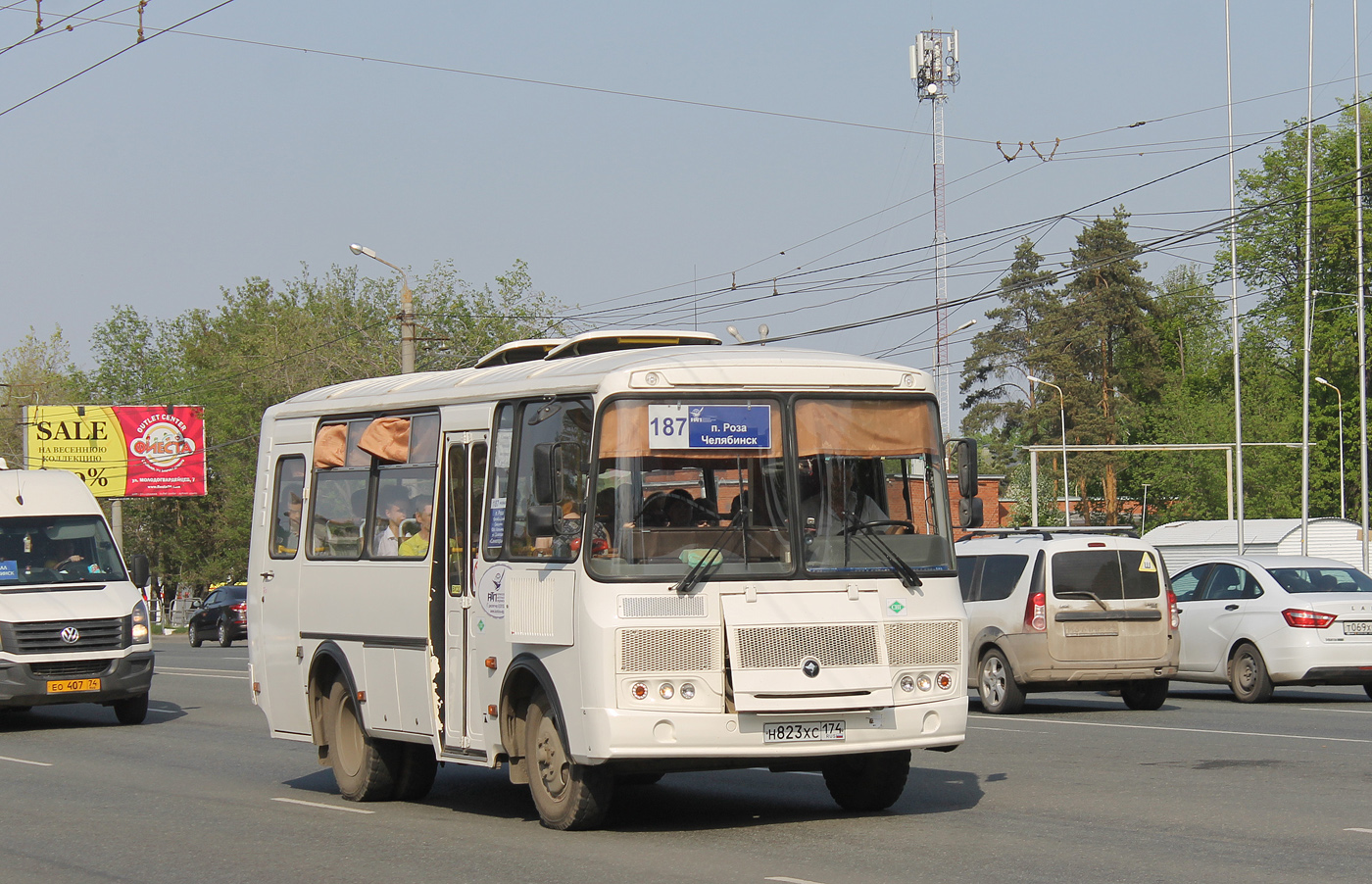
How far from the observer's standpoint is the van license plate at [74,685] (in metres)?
18.8

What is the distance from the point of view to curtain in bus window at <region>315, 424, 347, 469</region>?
12.6m

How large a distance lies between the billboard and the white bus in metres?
54.3

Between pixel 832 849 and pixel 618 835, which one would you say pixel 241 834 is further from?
pixel 832 849

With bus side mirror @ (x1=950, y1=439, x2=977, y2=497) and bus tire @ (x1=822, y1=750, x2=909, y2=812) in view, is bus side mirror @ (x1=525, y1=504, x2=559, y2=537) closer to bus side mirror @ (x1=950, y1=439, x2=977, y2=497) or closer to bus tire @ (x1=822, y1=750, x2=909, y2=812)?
bus tire @ (x1=822, y1=750, x2=909, y2=812)

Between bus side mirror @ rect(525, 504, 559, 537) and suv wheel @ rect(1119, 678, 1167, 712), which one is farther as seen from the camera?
suv wheel @ rect(1119, 678, 1167, 712)

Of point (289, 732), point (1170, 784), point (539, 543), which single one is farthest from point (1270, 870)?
point (289, 732)

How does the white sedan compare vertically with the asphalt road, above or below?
above

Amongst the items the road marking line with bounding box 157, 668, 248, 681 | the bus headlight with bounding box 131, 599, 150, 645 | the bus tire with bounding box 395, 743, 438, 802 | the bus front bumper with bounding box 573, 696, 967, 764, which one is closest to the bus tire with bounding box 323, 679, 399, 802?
the bus tire with bounding box 395, 743, 438, 802

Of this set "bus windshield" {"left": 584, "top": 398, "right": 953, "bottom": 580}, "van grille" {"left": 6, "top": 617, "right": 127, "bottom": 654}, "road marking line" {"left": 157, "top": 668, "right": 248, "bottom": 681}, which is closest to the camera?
"bus windshield" {"left": 584, "top": 398, "right": 953, "bottom": 580}

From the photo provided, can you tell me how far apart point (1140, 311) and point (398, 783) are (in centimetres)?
8655

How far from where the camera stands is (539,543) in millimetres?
10055

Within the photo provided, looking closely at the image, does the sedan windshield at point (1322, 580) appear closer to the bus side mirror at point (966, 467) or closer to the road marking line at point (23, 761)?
the bus side mirror at point (966, 467)

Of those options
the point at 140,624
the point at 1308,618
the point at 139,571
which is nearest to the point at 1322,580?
the point at 1308,618

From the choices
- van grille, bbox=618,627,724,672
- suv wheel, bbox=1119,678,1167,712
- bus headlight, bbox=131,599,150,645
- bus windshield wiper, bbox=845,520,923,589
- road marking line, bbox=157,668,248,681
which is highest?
bus windshield wiper, bbox=845,520,923,589
